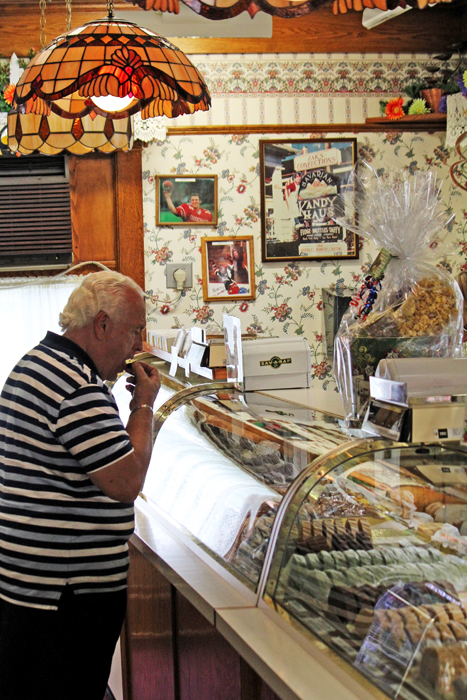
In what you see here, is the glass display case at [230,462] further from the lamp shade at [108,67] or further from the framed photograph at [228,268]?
the framed photograph at [228,268]

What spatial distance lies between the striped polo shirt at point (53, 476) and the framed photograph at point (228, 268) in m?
3.29

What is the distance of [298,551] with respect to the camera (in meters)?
1.50

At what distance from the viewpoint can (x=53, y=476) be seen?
171cm

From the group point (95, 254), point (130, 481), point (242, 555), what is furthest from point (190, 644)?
point (95, 254)

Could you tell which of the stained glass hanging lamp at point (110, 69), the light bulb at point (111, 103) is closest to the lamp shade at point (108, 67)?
the stained glass hanging lamp at point (110, 69)

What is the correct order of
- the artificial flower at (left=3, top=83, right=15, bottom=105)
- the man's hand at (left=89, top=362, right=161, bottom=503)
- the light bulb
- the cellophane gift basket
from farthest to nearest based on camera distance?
the artificial flower at (left=3, top=83, right=15, bottom=105) < the light bulb < the cellophane gift basket < the man's hand at (left=89, top=362, right=161, bottom=503)

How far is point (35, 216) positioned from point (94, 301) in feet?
10.7

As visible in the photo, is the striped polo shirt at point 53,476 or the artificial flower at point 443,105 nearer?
the striped polo shirt at point 53,476

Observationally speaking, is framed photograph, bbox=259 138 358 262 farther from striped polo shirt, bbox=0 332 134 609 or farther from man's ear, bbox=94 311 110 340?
striped polo shirt, bbox=0 332 134 609

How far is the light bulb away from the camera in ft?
8.48

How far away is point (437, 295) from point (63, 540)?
1146 mm

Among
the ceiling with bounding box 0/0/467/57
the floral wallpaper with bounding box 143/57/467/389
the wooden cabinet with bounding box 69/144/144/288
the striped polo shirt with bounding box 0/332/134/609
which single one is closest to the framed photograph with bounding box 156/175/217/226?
the floral wallpaper with bounding box 143/57/467/389

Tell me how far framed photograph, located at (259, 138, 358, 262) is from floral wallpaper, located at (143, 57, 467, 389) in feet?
0.19

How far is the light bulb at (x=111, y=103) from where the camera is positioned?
258cm
